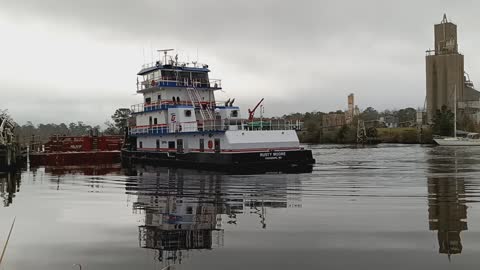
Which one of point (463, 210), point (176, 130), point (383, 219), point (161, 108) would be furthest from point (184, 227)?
point (161, 108)

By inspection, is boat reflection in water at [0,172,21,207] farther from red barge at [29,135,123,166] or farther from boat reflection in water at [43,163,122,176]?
red barge at [29,135,123,166]

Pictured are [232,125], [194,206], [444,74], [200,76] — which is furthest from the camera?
[444,74]

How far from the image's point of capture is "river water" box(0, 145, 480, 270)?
9.35m

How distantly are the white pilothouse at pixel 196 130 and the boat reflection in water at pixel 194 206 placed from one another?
3595 mm

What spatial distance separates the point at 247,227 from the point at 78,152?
126ft

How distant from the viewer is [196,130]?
110 feet

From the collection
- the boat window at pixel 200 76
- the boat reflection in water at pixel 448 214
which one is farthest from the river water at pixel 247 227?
the boat window at pixel 200 76

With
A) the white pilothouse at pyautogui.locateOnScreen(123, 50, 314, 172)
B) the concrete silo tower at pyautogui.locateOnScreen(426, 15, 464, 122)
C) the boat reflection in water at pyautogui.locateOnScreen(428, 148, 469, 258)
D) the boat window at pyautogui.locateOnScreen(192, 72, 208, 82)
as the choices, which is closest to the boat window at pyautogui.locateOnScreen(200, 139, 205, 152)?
the white pilothouse at pyautogui.locateOnScreen(123, 50, 314, 172)

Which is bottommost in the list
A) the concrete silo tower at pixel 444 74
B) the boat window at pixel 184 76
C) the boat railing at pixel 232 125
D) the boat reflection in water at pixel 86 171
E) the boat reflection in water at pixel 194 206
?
the boat reflection in water at pixel 86 171

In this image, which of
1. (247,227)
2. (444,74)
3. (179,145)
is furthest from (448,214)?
(444,74)

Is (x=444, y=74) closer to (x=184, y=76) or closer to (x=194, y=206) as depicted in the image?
(x=184, y=76)

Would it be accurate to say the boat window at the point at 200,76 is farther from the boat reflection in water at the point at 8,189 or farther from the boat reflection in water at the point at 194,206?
the boat reflection in water at the point at 8,189

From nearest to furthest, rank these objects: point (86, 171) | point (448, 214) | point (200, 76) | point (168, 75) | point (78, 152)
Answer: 1. point (448, 214)
2. point (86, 171)
3. point (168, 75)
4. point (200, 76)
5. point (78, 152)

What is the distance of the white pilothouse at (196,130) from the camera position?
30.6 meters
